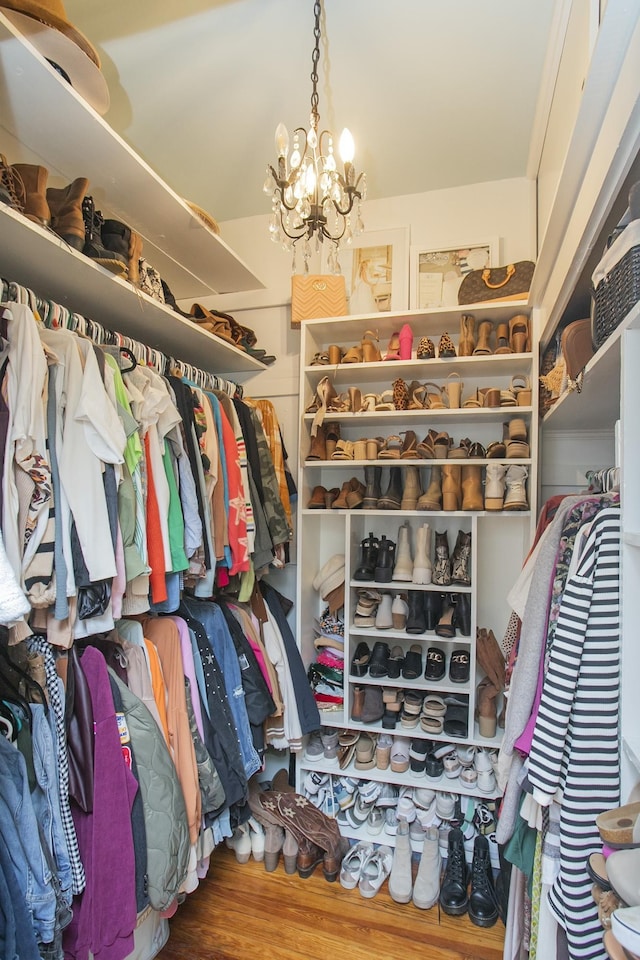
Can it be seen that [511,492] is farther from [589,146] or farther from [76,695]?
[76,695]

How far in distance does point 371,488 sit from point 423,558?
374 millimetres

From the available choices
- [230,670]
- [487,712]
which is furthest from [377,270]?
[487,712]

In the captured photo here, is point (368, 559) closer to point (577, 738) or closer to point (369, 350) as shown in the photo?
point (369, 350)

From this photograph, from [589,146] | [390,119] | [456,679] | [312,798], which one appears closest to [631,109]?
[589,146]

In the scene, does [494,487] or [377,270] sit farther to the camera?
[377,270]

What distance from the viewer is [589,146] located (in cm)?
108

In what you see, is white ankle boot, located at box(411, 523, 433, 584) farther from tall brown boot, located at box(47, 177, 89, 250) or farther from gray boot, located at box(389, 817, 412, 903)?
tall brown boot, located at box(47, 177, 89, 250)

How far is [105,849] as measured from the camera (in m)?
1.16

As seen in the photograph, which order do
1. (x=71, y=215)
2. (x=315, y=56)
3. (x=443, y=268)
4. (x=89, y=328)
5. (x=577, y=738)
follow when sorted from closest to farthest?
(x=577, y=738)
(x=71, y=215)
(x=89, y=328)
(x=315, y=56)
(x=443, y=268)

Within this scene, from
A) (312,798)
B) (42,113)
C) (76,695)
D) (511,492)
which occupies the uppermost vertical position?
(42,113)

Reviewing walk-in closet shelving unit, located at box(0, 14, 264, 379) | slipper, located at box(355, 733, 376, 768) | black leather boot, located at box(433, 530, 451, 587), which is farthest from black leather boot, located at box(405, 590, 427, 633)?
walk-in closet shelving unit, located at box(0, 14, 264, 379)

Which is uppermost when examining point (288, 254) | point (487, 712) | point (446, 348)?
point (288, 254)

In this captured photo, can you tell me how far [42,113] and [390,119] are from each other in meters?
1.21

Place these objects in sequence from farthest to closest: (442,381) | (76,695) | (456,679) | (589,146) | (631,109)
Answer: (442,381), (456,679), (76,695), (589,146), (631,109)
